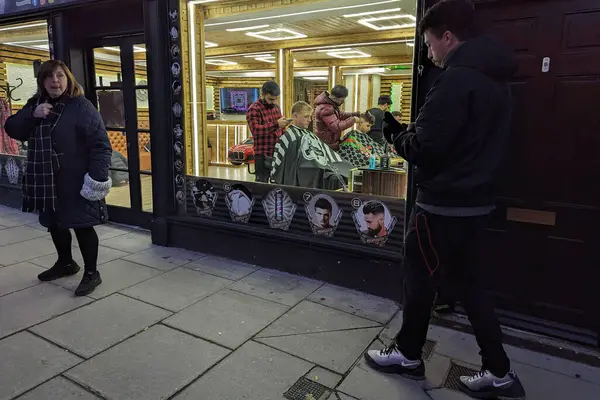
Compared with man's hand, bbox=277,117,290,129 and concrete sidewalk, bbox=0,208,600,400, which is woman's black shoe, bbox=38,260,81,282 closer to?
concrete sidewalk, bbox=0,208,600,400

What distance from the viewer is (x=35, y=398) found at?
204 centimetres

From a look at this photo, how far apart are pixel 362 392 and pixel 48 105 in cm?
280

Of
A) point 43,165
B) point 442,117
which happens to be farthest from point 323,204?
point 43,165

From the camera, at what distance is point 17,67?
6312mm

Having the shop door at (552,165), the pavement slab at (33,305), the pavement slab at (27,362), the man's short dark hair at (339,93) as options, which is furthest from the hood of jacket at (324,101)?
the pavement slab at (27,362)

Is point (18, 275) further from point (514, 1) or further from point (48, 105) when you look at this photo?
point (514, 1)

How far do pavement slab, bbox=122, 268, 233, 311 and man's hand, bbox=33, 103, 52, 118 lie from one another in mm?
1410

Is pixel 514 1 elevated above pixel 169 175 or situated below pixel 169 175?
above

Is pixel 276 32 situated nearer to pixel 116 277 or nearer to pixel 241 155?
pixel 241 155

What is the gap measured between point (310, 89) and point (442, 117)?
7.22m

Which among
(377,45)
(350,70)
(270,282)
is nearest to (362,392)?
(270,282)

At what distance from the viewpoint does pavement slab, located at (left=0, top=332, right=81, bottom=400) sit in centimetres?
214

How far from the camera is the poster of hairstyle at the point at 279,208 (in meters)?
3.75

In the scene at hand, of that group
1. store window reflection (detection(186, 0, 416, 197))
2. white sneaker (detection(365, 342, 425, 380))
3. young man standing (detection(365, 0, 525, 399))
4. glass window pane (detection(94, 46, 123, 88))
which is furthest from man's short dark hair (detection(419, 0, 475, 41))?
glass window pane (detection(94, 46, 123, 88))
